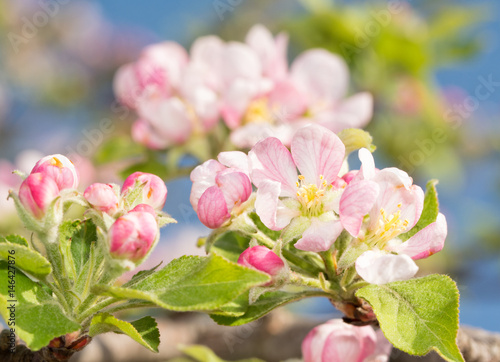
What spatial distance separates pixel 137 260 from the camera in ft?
2.28

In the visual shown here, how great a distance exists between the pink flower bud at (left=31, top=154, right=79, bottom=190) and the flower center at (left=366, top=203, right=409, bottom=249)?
38cm

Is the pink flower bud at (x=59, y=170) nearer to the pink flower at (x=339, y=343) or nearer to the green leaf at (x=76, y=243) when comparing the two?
the green leaf at (x=76, y=243)

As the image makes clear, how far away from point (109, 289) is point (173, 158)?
942 mm

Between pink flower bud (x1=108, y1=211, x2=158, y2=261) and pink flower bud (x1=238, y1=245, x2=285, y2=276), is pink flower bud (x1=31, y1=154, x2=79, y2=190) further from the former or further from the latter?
pink flower bud (x1=238, y1=245, x2=285, y2=276)

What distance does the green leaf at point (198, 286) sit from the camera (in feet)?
2.08

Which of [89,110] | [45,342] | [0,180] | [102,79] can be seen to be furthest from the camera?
[102,79]

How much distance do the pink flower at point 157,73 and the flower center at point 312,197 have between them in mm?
885

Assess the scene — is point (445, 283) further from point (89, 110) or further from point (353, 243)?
point (89, 110)

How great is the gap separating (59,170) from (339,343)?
481 millimetres

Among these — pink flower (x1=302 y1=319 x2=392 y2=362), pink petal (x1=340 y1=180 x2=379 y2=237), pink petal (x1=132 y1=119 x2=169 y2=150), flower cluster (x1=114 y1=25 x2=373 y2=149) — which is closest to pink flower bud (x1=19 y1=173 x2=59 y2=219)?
pink petal (x1=340 y1=180 x2=379 y2=237)

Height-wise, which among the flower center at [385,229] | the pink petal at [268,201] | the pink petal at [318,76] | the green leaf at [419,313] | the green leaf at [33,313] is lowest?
the green leaf at [419,313]

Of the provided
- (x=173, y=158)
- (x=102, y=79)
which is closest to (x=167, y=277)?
(x=173, y=158)

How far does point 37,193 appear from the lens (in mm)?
717

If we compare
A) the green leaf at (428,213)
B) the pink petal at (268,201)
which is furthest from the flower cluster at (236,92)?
the pink petal at (268,201)
